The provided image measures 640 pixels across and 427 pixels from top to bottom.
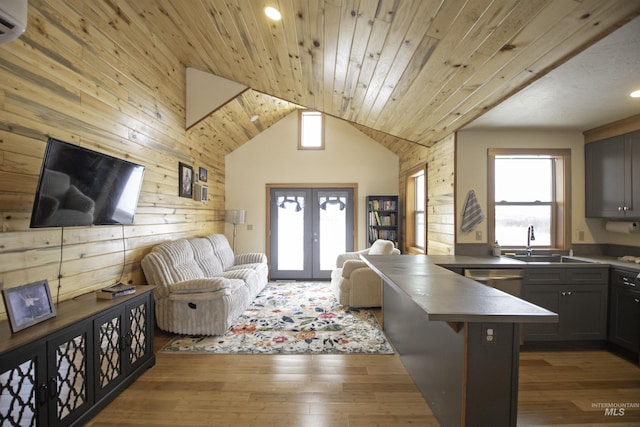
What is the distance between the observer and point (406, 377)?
2.38 meters

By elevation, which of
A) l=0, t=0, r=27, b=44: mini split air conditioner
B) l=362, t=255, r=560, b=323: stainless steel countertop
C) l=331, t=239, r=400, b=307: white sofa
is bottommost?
l=331, t=239, r=400, b=307: white sofa

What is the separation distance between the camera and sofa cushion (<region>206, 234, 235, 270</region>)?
4.65m

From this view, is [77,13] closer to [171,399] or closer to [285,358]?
[171,399]

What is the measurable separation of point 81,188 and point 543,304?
415 cm

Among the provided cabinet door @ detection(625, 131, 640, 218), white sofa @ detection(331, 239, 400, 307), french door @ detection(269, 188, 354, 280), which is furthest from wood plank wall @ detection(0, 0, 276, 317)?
cabinet door @ detection(625, 131, 640, 218)

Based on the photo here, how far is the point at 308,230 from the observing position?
19.6ft

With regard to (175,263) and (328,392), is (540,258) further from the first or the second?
(175,263)

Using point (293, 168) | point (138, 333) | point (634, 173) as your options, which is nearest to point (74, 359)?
point (138, 333)

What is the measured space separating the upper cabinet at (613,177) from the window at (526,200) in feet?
0.97

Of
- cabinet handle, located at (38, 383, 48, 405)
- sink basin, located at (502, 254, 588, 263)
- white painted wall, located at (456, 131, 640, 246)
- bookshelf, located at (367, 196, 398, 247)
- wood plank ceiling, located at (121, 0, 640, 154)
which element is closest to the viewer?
cabinet handle, located at (38, 383, 48, 405)

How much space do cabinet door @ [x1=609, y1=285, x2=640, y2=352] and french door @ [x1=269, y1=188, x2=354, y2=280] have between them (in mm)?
3875

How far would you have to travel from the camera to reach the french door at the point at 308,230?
5.97 m

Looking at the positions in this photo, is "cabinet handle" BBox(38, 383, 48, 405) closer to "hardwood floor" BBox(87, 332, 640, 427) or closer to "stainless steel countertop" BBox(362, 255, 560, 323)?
"hardwood floor" BBox(87, 332, 640, 427)

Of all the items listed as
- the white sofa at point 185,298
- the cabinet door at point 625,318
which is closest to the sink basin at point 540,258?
the cabinet door at point 625,318
